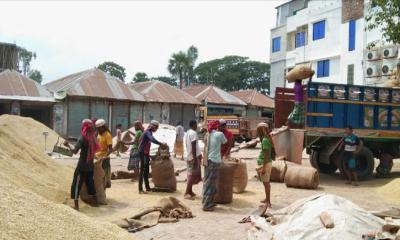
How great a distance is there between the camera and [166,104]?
32.5 meters

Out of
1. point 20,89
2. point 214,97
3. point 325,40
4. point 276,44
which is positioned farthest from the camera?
point 276,44

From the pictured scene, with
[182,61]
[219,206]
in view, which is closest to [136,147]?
[219,206]

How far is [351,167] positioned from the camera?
1231 cm

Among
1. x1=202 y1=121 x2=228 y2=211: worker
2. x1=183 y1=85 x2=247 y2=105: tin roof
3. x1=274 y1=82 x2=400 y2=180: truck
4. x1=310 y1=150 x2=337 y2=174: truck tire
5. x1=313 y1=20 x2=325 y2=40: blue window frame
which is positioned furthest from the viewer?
x1=183 y1=85 x2=247 y2=105: tin roof

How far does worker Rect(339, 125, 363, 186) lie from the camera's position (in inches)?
480

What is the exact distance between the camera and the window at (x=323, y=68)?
31953 millimetres

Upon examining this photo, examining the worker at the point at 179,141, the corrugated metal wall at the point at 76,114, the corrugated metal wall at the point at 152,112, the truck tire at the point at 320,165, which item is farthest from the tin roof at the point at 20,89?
the truck tire at the point at 320,165

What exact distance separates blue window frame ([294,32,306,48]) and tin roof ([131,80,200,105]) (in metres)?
9.27

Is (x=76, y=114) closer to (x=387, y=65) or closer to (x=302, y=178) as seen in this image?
(x=387, y=65)

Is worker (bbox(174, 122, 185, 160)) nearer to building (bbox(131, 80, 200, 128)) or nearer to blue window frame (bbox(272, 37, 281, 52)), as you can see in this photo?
building (bbox(131, 80, 200, 128))

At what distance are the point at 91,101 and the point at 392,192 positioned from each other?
20560 mm

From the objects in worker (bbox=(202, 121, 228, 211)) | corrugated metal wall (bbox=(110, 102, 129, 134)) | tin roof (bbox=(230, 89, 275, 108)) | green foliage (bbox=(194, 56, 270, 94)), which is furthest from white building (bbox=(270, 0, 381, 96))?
green foliage (bbox=(194, 56, 270, 94))

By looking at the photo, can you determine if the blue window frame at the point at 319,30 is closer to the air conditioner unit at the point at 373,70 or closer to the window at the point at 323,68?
the window at the point at 323,68

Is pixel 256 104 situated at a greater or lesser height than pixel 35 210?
greater
